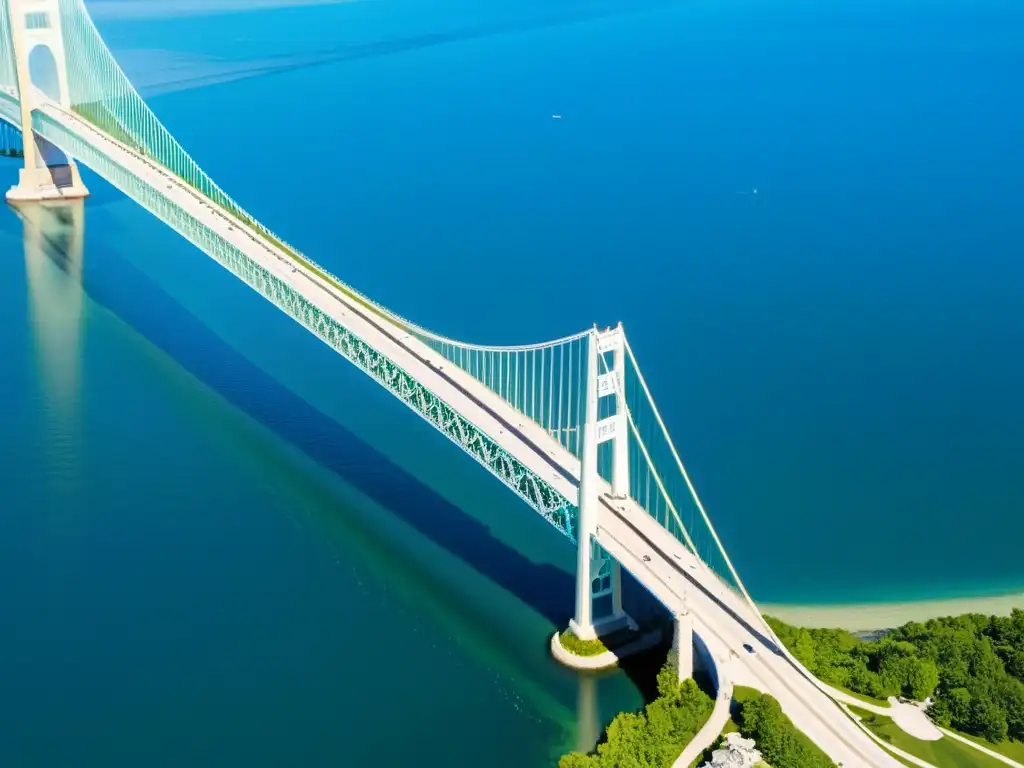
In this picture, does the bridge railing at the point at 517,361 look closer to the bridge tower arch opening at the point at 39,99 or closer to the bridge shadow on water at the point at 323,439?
the bridge tower arch opening at the point at 39,99

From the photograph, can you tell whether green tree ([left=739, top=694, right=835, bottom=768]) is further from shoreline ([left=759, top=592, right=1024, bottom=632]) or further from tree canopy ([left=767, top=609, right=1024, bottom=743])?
shoreline ([left=759, top=592, right=1024, bottom=632])

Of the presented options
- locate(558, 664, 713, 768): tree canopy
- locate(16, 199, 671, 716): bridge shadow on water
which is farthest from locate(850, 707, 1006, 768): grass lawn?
locate(16, 199, 671, 716): bridge shadow on water

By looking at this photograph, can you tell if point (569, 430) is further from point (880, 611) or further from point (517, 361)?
point (880, 611)

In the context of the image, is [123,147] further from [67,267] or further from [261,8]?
[261,8]

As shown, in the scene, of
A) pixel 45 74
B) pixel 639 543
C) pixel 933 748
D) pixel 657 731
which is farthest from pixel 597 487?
pixel 45 74

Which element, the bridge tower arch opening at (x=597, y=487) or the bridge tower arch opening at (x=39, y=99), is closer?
the bridge tower arch opening at (x=597, y=487)

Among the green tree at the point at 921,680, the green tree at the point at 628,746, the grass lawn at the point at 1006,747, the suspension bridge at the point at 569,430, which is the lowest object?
the green tree at the point at 628,746

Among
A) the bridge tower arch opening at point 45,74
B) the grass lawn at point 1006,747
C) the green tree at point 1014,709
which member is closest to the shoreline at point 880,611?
the green tree at point 1014,709

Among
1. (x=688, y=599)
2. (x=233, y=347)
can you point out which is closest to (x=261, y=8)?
(x=233, y=347)
